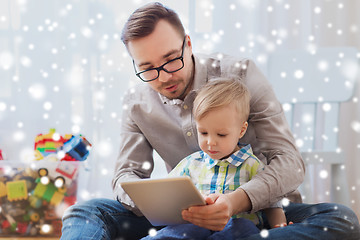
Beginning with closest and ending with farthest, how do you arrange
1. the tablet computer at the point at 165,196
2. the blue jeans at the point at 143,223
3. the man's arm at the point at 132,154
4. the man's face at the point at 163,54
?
1. the tablet computer at the point at 165,196
2. the blue jeans at the point at 143,223
3. the man's face at the point at 163,54
4. the man's arm at the point at 132,154

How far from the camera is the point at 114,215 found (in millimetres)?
1321

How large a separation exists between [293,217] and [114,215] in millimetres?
513

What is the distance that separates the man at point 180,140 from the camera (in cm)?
112

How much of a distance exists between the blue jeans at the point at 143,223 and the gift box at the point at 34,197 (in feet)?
1.99

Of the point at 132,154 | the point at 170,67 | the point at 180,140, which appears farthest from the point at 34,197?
the point at 170,67

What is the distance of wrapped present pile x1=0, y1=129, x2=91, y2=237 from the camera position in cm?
189

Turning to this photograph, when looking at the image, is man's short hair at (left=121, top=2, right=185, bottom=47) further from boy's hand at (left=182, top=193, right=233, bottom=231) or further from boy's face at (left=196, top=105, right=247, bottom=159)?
boy's hand at (left=182, top=193, right=233, bottom=231)

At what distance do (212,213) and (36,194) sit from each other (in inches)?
43.1

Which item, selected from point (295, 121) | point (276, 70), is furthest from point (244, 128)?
point (295, 121)

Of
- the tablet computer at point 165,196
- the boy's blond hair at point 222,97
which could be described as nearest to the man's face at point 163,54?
the boy's blond hair at point 222,97

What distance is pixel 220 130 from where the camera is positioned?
1167 mm

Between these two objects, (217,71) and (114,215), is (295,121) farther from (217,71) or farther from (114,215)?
(114,215)

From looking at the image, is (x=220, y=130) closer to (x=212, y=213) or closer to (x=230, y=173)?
(x=230, y=173)

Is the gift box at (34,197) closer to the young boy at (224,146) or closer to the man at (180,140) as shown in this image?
the man at (180,140)
